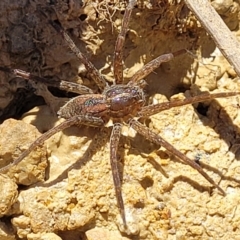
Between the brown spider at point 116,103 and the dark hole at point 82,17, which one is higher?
the dark hole at point 82,17

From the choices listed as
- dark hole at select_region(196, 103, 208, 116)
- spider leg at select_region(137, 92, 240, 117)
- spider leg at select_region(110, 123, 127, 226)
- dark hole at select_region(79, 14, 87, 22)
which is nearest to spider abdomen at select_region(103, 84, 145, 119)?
spider leg at select_region(137, 92, 240, 117)

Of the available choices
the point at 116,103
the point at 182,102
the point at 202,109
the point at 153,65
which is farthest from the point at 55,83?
the point at 202,109

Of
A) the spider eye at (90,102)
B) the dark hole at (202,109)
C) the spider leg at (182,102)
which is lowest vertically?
the spider eye at (90,102)

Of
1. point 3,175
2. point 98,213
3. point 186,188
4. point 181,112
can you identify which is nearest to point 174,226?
point 186,188

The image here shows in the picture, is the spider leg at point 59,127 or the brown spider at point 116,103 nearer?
the spider leg at point 59,127

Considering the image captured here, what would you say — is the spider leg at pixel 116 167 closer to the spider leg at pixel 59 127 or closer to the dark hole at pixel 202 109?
the spider leg at pixel 59 127

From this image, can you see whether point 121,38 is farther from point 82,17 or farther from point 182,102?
point 182,102

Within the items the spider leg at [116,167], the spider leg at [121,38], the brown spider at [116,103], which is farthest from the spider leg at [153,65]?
the spider leg at [116,167]
